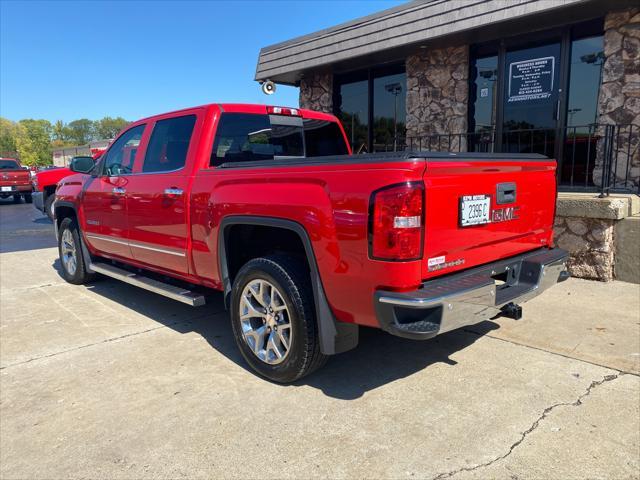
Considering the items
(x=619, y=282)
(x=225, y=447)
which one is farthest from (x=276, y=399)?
(x=619, y=282)

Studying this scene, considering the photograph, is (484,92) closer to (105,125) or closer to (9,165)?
(9,165)

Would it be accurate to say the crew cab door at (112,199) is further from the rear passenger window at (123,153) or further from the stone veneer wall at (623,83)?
the stone veneer wall at (623,83)

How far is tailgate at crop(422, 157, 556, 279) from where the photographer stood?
2641 mm

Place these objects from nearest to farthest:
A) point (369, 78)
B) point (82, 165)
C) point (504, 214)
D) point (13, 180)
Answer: point (504, 214) < point (82, 165) < point (369, 78) < point (13, 180)

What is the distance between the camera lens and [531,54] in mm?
7938

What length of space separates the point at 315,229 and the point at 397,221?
1.80 feet

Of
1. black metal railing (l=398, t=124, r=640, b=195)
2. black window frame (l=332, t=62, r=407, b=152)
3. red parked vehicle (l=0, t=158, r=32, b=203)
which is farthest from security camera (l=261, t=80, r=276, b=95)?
red parked vehicle (l=0, t=158, r=32, b=203)

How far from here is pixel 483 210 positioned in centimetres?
296

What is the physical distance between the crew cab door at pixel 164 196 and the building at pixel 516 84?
14.8ft

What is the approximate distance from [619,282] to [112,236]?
583 cm

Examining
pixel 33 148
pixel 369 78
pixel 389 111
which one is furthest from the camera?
pixel 33 148

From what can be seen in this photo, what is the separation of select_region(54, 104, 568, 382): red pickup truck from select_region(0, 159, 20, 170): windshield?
19141 millimetres

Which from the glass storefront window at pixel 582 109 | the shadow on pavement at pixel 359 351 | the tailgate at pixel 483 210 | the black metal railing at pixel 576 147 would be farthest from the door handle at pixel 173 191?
the glass storefront window at pixel 582 109

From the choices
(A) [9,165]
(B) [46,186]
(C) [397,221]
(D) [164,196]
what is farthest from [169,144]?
(A) [9,165]
